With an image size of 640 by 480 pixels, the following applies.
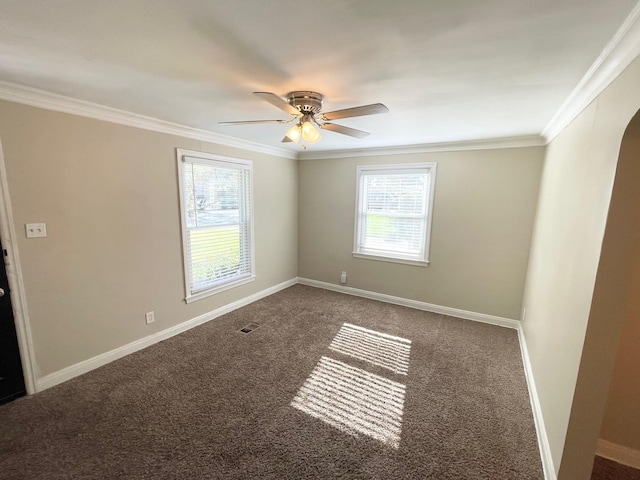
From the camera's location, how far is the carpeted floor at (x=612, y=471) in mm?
1627

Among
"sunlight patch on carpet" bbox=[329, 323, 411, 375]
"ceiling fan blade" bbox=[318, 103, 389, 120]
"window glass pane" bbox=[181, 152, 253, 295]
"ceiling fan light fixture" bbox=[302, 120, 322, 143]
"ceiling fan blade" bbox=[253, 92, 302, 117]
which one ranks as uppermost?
"ceiling fan blade" bbox=[253, 92, 302, 117]

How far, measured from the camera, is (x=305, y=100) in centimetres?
192

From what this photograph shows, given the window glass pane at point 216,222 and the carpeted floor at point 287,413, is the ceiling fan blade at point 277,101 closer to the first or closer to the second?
the window glass pane at point 216,222

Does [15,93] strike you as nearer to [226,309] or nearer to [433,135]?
[226,309]

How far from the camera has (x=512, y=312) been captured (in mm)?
3479

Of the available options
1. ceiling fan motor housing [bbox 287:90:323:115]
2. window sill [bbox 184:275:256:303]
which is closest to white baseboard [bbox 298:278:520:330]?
window sill [bbox 184:275:256:303]

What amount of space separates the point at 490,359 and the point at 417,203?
208 cm

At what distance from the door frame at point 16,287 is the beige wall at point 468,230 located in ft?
11.8

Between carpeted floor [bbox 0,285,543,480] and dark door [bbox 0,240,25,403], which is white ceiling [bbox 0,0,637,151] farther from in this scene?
carpeted floor [bbox 0,285,543,480]

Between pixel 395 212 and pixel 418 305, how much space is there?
4.61 ft

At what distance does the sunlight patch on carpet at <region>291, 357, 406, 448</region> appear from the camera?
193cm

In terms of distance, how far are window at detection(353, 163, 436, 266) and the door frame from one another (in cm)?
370

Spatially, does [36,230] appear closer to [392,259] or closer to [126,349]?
[126,349]

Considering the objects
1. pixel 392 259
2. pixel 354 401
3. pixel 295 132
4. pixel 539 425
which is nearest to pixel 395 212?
pixel 392 259
